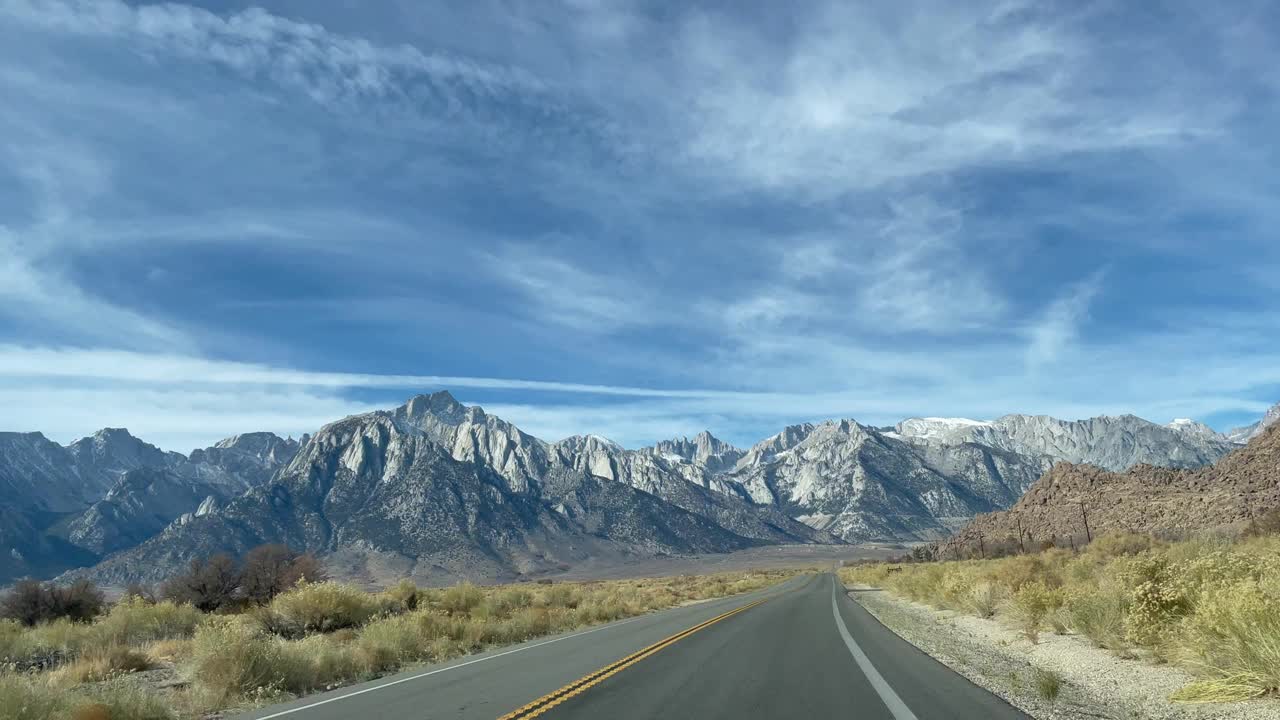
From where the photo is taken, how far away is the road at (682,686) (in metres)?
9.53

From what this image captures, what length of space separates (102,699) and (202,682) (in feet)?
6.40

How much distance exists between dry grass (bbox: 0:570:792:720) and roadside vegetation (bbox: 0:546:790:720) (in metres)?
0.04

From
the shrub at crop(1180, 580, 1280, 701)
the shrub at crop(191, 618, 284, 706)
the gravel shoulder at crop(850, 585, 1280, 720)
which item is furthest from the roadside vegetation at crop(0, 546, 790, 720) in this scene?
the shrub at crop(1180, 580, 1280, 701)

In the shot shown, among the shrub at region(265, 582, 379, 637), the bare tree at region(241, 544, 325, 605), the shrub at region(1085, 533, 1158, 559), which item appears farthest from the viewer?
the bare tree at region(241, 544, 325, 605)

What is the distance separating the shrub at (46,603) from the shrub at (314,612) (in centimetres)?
1368

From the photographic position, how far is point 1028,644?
16812 mm

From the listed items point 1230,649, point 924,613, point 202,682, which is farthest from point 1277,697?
point 924,613

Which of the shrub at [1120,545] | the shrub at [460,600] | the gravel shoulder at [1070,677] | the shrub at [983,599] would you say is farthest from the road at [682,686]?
the shrub at [1120,545]

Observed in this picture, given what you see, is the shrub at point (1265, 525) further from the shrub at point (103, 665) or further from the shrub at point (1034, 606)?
the shrub at point (103, 665)

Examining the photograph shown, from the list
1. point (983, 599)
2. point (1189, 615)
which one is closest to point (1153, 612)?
point (1189, 615)

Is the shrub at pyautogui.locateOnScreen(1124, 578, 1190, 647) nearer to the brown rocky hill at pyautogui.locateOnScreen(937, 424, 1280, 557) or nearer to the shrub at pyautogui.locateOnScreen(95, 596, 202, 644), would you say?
the shrub at pyautogui.locateOnScreen(95, 596, 202, 644)

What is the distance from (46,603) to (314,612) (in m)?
18.1

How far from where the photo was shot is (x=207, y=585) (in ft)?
145

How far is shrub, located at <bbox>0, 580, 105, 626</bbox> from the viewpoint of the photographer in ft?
113
